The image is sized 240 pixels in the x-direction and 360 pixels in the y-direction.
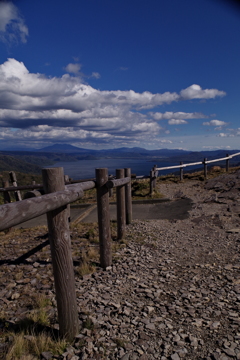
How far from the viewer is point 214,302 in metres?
3.13

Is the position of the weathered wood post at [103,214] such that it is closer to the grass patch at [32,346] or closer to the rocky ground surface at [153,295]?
the rocky ground surface at [153,295]

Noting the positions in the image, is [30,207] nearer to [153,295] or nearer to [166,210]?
[153,295]

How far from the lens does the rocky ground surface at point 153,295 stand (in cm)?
241

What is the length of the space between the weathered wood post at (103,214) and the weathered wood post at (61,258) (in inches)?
65.3

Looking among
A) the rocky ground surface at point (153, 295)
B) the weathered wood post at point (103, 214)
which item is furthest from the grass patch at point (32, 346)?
the weathered wood post at point (103, 214)

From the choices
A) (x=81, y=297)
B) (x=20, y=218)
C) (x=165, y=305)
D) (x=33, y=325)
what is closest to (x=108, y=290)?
(x=81, y=297)

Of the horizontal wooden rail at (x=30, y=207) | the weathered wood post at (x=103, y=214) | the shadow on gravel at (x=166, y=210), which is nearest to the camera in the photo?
the horizontal wooden rail at (x=30, y=207)

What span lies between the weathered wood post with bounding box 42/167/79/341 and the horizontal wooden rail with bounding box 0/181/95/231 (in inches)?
4.8

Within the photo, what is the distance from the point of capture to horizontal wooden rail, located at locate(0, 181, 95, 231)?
65.9 inches

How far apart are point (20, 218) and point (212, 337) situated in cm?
231

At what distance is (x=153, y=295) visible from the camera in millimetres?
3375

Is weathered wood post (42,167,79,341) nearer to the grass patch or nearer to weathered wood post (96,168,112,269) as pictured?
the grass patch

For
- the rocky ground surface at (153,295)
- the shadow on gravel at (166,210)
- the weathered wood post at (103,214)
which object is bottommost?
the shadow on gravel at (166,210)

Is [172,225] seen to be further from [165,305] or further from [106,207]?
[165,305]
